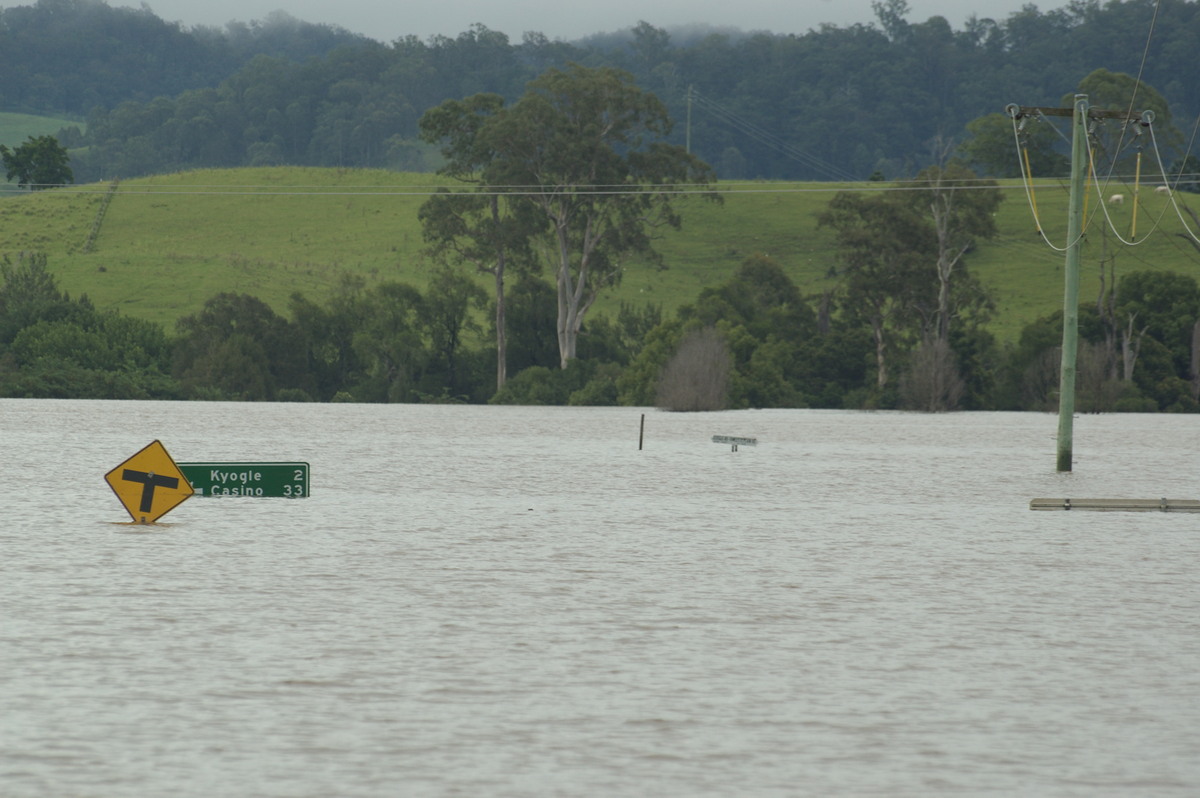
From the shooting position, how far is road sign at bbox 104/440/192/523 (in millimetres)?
19594

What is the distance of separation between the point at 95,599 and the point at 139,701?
4.40m

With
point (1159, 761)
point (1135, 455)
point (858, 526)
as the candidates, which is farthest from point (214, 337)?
point (1159, 761)

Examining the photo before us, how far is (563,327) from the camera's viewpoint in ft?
271

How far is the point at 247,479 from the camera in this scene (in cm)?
2133

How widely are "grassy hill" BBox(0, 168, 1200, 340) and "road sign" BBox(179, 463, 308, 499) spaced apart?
238 ft

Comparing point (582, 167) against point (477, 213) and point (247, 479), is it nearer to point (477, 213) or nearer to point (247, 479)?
point (477, 213)

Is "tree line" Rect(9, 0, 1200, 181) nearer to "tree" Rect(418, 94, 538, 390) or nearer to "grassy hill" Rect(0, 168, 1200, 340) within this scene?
"grassy hill" Rect(0, 168, 1200, 340)

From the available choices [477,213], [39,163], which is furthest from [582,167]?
[39,163]

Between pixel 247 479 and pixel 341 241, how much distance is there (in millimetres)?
97890

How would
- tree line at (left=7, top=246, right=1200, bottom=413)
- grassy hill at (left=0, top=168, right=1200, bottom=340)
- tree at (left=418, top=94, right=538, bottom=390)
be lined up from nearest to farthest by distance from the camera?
tree line at (left=7, top=246, right=1200, bottom=413) < tree at (left=418, top=94, right=538, bottom=390) < grassy hill at (left=0, top=168, right=1200, bottom=340)

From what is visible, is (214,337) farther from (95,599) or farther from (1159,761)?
(1159,761)

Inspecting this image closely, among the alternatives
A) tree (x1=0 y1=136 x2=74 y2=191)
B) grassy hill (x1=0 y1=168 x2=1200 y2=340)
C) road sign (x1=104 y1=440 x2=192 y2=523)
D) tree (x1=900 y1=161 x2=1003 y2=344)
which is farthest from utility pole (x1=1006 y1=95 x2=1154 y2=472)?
tree (x1=0 y1=136 x2=74 y2=191)

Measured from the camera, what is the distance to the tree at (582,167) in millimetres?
81000

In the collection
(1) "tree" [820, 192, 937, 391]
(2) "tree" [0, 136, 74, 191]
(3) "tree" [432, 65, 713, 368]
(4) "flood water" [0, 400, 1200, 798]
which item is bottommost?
(4) "flood water" [0, 400, 1200, 798]
